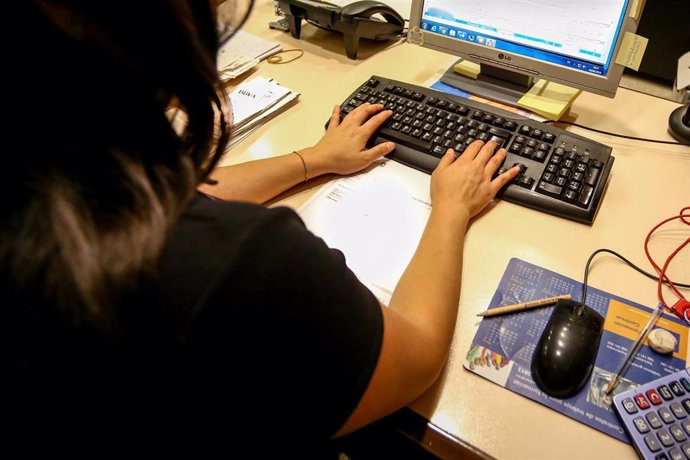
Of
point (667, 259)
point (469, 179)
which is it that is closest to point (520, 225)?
point (469, 179)

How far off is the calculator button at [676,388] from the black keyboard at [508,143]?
0.92ft

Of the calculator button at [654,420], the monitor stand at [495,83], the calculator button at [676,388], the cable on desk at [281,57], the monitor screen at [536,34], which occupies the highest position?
the monitor screen at [536,34]

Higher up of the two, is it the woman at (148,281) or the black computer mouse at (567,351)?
the woman at (148,281)

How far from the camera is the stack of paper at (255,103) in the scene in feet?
3.24

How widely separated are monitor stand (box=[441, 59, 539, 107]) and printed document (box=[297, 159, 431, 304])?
29 centimetres

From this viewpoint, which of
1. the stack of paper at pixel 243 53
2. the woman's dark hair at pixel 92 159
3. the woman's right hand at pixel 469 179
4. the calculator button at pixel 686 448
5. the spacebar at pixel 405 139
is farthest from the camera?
the stack of paper at pixel 243 53

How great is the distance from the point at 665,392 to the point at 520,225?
1.00 ft

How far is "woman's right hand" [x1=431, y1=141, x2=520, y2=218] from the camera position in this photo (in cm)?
76

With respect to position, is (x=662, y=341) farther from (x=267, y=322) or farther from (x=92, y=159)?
(x=92, y=159)

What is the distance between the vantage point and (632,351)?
60 centimetres

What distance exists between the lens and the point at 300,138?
98 cm

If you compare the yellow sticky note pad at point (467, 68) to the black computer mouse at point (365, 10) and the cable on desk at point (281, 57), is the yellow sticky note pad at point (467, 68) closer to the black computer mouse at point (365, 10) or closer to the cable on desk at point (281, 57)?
the black computer mouse at point (365, 10)

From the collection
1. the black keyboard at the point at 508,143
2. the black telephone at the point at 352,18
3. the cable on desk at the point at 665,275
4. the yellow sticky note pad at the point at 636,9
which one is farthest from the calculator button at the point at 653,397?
the black telephone at the point at 352,18

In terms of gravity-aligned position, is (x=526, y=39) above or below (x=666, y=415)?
above
